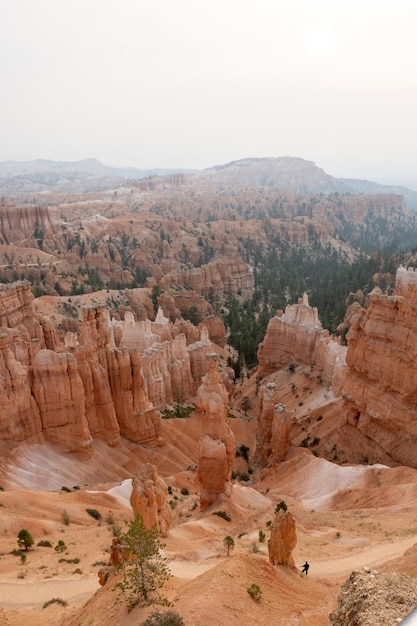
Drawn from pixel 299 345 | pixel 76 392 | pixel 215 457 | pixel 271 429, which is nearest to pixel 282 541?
pixel 215 457

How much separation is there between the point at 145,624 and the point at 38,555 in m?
9.04

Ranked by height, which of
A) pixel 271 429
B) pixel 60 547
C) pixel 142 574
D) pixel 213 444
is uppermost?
pixel 142 574

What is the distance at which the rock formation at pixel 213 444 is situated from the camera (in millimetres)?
22016

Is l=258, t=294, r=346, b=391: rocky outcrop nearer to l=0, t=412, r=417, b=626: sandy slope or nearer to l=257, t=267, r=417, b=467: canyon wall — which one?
l=257, t=267, r=417, b=467: canyon wall

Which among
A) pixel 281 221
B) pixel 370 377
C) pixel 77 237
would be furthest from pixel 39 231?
pixel 370 377

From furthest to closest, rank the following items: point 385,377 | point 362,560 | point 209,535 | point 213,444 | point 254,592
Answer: point 385,377
point 213,444
point 209,535
point 362,560
point 254,592

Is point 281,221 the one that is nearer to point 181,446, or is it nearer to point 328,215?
point 328,215

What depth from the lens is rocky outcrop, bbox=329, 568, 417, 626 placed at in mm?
6656

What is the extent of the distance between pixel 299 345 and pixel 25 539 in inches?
1198

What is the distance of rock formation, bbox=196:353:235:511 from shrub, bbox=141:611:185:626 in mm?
13631

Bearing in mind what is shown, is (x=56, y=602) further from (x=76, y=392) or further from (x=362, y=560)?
(x=76, y=392)

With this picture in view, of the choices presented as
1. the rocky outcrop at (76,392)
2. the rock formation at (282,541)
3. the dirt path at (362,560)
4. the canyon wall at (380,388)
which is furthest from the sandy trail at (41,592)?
the canyon wall at (380,388)

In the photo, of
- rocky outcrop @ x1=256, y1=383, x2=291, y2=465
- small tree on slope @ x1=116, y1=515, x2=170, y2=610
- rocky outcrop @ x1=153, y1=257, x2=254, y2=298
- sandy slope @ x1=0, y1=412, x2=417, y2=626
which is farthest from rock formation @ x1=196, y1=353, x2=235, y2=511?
rocky outcrop @ x1=153, y1=257, x2=254, y2=298

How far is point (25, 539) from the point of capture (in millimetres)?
15781
